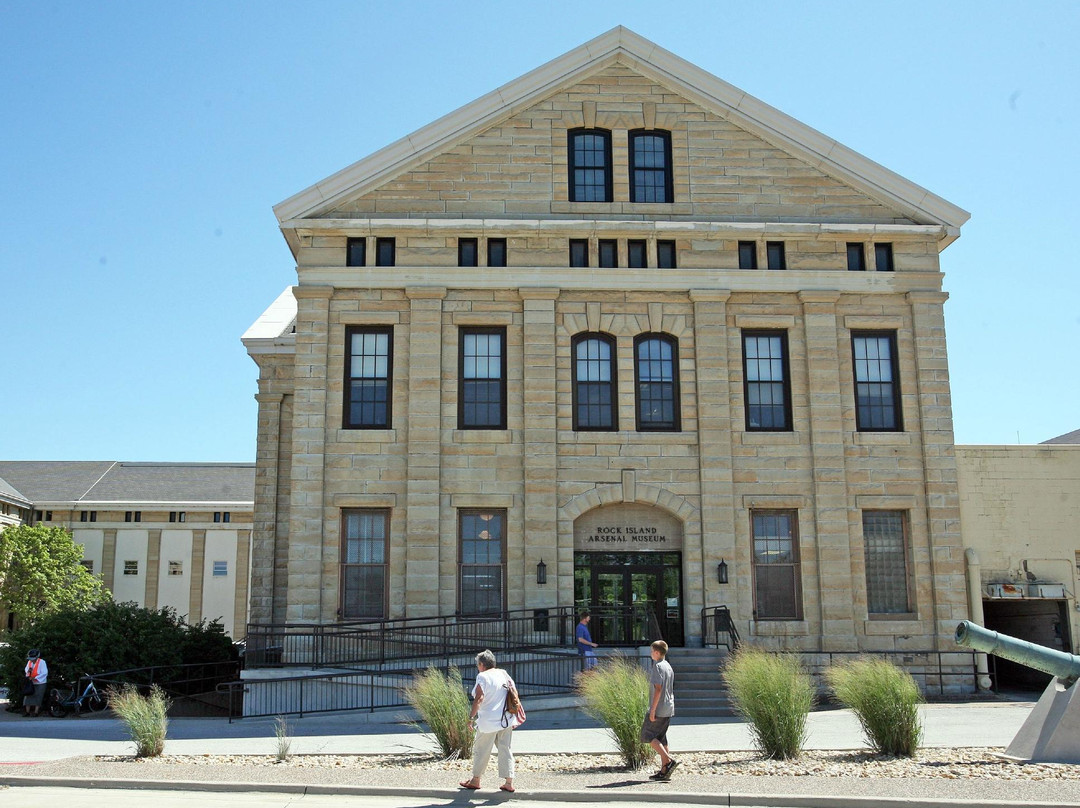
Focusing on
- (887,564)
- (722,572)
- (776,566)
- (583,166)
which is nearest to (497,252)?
(583,166)

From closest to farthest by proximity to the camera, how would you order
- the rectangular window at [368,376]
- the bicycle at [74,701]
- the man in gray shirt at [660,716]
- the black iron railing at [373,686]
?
the man in gray shirt at [660,716] < the black iron railing at [373,686] < the bicycle at [74,701] < the rectangular window at [368,376]

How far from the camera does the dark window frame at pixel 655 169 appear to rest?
24828 millimetres

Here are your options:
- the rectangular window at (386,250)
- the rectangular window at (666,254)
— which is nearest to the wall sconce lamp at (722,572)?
the rectangular window at (666,254)

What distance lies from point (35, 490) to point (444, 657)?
62092mm

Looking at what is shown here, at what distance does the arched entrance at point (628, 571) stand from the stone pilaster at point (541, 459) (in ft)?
1.96

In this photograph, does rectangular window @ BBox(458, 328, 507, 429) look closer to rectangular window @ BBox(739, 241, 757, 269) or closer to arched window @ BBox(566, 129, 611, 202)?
arched window @ BBox(566, 129, 611, 202)

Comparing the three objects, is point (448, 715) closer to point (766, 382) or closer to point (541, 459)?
point (541, 459)

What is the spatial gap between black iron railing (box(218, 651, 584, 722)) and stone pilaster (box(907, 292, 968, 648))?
336 inches

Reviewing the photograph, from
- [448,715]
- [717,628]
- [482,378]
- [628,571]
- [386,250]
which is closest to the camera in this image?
[448,715]

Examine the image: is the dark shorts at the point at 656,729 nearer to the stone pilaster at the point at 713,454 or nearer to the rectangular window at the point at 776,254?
the stone pilaster at the point at 713,454

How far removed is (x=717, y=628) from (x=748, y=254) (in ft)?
27.9

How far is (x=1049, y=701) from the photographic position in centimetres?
1316

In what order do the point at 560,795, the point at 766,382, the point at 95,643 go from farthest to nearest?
the point at 766,382 < the point at 95,643 < the point at 560,795

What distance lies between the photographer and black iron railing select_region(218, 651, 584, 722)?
63.5 feet
